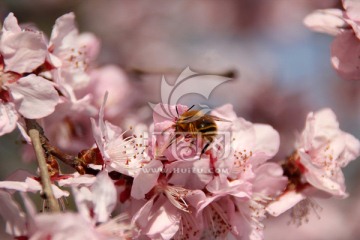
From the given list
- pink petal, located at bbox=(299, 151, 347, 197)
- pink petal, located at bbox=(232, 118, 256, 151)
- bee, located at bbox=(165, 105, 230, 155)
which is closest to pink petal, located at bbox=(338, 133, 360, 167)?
pink petal, located at bbox=(299, 151, 347, 197)

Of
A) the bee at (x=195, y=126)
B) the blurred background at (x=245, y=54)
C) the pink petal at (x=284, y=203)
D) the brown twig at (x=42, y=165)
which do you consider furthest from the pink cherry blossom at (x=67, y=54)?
the blurred background at (x=245, y=54)

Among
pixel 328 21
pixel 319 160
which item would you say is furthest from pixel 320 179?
pixel 328 21

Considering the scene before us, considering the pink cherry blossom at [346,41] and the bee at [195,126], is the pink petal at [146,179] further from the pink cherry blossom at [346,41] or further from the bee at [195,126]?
the pink cherry blossom at [346,41]

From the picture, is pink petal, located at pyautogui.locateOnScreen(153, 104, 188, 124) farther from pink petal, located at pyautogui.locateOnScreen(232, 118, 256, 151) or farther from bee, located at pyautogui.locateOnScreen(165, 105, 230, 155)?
pink petal, located at pyautogui.locateOnScreen(232, 118, 256, 151)

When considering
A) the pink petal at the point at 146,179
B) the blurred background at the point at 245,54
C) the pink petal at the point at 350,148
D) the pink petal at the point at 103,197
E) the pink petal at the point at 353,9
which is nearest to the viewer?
the pink petal at the point at 103,197

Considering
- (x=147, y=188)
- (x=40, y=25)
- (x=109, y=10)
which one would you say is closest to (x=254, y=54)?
(x=109, y=10)

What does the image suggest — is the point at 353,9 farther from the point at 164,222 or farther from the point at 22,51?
the point at 22,51
